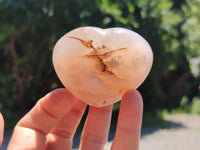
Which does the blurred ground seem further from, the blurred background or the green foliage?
the green foliage

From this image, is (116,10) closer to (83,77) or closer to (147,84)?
(147,84)

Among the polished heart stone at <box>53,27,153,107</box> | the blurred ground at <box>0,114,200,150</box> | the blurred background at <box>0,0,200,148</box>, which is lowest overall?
the blurred ground at <box>0,114,200,150</box>

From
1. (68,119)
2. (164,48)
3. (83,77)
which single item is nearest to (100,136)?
(68,119)

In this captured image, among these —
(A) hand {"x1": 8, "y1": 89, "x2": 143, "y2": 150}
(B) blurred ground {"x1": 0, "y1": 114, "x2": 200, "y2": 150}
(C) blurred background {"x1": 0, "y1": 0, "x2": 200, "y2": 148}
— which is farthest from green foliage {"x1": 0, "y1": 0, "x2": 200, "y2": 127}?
(A) hand {"x1": 8, "y1": 89, "x2": 143, "y2": 150}

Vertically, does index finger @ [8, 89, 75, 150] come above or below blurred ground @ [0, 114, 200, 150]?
above

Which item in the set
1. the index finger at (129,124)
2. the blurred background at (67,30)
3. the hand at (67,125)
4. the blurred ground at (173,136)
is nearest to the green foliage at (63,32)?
the blurred background at (67,30)

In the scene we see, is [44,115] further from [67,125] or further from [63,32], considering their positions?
[63,32]

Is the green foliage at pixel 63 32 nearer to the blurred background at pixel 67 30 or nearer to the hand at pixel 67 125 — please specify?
the blurred background at pixel 67 30

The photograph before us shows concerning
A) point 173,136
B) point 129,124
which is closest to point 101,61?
point 129,124
